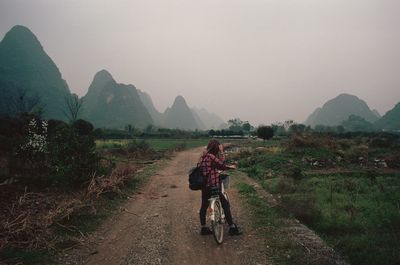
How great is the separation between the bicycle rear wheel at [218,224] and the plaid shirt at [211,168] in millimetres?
504

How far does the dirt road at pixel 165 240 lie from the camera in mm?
5992

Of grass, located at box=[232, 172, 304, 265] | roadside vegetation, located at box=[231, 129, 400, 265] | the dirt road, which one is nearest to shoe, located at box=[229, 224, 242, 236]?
the dirt road

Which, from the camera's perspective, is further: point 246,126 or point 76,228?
point 246,126

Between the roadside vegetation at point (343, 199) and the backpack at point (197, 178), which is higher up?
the backpack at point (197, 178)

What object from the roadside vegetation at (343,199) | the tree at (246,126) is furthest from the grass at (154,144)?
the tree at (246,126)

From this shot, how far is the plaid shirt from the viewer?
6754mm

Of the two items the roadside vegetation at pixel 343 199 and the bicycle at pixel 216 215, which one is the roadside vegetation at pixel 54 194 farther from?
the roadside vegetation at pixel 343 199

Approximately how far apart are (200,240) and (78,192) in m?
5.95

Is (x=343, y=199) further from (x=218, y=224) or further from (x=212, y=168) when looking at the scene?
(x=212, y=168)

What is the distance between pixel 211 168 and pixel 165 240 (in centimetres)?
207

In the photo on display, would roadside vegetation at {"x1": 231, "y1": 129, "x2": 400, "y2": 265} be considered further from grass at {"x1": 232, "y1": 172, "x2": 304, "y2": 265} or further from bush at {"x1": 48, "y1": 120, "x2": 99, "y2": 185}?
bush at {"x1": 48, "y1": 120, "x2": 99, "y2": 185}

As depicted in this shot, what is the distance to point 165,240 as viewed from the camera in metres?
7.06

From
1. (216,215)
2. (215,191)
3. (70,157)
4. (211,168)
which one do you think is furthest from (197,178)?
(70,157)

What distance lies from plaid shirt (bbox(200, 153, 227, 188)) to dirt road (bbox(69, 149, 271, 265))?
4.61ft
